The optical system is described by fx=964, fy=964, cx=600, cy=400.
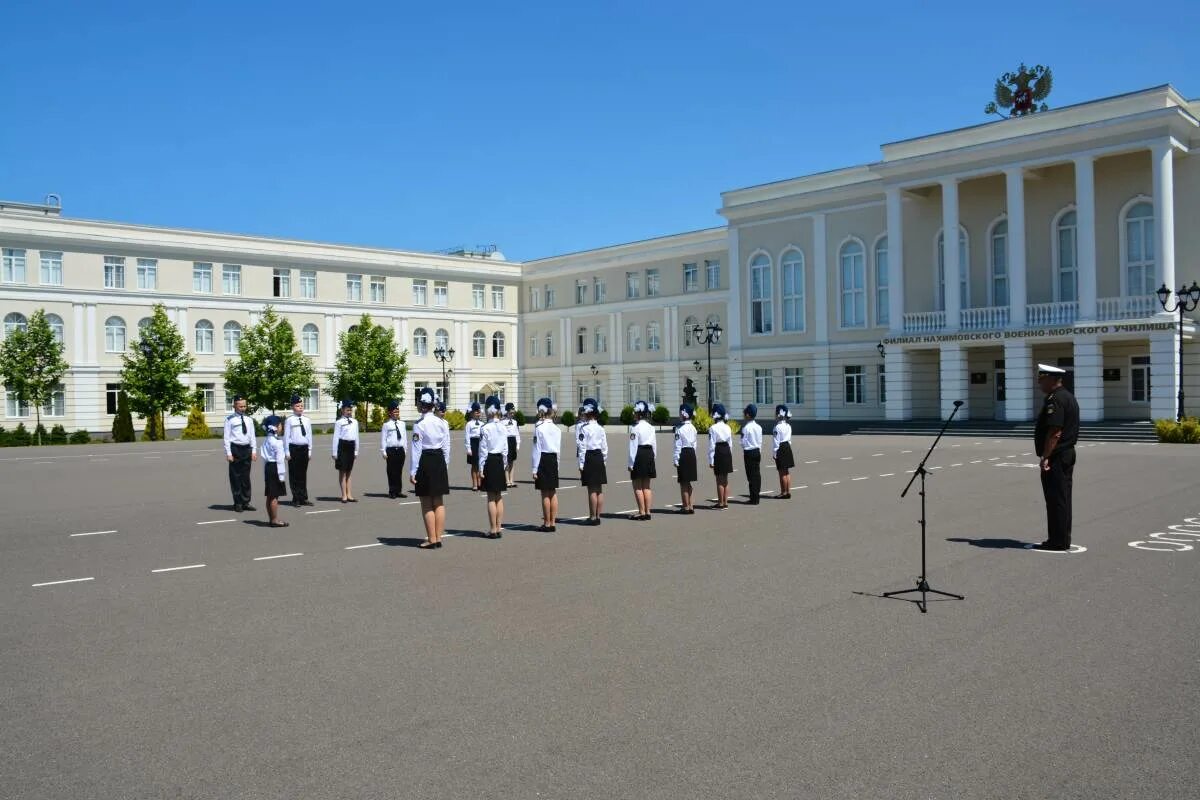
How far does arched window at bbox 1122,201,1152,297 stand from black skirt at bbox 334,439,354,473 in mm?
34485

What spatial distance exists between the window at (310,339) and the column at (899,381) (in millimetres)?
42263

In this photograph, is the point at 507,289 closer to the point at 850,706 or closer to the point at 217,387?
the point at 217,387

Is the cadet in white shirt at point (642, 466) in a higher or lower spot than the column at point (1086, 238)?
lower

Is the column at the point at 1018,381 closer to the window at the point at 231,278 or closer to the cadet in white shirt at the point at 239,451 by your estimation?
the cadet in white shirt at the point at 239,451

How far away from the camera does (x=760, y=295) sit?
55.8m

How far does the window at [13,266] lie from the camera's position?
57.7 meters

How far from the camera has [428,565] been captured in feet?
36.8

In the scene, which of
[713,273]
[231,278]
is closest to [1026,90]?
[713,273]

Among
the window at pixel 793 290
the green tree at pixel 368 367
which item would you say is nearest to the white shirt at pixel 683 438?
the window at pixel 793 290

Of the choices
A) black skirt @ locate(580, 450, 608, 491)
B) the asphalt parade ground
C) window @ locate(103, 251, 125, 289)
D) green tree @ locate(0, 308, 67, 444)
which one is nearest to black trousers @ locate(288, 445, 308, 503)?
the asphalt parade ground

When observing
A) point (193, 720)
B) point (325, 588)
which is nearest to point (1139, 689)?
point (193, 720)

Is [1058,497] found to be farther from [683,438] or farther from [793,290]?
[793,290]

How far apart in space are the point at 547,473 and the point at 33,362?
51.3 meters

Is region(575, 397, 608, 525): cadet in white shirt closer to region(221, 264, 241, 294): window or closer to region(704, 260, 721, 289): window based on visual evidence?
region(704, 260, 721, 289): window
